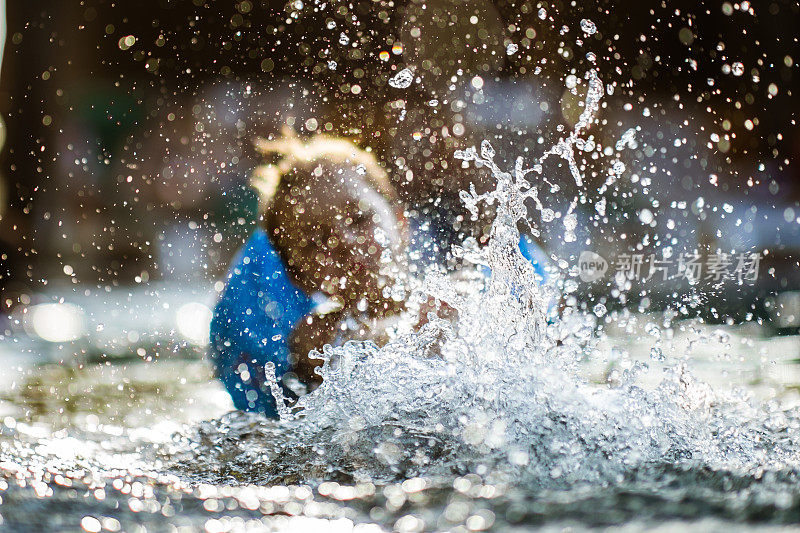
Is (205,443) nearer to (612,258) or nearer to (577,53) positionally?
(612,258)

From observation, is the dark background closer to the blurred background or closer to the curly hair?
the blurred background

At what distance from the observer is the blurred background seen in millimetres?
6199

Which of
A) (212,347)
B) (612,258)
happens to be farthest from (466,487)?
(612,258)

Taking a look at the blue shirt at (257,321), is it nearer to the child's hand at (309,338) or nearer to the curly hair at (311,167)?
the child's hand at (309,338)

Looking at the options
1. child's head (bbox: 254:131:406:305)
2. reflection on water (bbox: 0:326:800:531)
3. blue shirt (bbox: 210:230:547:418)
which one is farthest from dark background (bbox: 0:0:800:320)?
reflection on water (bbox: 0:326:800:531)

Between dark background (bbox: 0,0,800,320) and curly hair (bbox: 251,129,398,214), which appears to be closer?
curly hair (bbox: 251,129,398,214)

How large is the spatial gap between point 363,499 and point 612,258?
585cm

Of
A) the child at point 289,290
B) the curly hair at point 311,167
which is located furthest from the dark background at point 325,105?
the child at point 289,290

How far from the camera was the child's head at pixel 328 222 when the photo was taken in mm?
2660

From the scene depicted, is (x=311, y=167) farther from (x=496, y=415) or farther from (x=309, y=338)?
(x=496, y=415)

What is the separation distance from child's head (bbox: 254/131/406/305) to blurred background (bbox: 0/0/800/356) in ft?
7.18

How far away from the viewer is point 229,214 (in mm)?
12023

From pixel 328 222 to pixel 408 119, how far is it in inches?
210

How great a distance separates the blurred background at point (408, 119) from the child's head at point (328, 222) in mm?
2189
